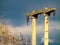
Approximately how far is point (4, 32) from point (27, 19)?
128 inches

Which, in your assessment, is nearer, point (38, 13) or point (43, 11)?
point (43, 11)

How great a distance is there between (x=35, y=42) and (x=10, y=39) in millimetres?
3708

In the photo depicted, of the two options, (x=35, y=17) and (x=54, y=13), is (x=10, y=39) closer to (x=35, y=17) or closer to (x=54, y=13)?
(x=35, y=17)

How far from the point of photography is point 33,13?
48.0 feet

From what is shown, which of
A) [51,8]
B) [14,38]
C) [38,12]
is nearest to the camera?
[51,8]

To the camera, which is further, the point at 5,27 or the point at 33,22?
the point at 5,27

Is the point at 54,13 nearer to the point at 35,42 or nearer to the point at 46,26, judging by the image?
the point at 46,26

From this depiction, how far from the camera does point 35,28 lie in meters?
14.6

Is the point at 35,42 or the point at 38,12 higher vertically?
the point at 38,12

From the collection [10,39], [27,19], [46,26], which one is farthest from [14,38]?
[46,26]

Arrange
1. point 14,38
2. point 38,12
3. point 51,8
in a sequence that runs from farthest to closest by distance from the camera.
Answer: point 14,38
point 38,12
point 51,8

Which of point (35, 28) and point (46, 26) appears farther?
point (35, 28)

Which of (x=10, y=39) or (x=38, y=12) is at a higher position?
(x=38, y=12)

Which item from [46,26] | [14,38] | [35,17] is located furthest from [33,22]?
[14,38]
